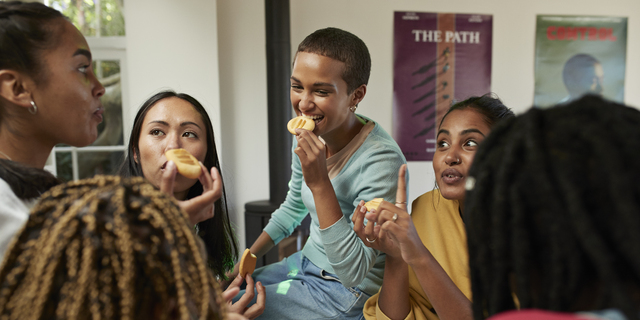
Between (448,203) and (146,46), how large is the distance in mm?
2626

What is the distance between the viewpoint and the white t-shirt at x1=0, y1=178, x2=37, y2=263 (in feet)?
2.43

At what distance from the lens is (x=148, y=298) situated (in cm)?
54

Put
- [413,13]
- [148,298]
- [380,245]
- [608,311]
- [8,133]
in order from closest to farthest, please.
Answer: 1. [608,311]
2. [148,298]
3. [8,133]
4. [380,245]
5. [413,13]

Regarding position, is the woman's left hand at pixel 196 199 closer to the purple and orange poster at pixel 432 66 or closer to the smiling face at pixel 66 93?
the smiling face at pixel 66 93

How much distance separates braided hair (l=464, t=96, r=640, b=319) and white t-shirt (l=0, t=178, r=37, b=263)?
80cm

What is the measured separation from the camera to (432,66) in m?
3.51

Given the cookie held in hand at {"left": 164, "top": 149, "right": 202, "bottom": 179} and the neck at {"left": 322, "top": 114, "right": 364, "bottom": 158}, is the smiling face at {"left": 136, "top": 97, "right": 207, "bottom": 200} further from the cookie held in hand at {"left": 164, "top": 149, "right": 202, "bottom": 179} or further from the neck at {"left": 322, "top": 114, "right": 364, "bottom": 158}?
the neck at {"left": 322, "top": 114, "right": 364, "bottom": 158}

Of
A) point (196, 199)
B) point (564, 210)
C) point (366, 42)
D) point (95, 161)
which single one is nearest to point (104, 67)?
point (95, 161)

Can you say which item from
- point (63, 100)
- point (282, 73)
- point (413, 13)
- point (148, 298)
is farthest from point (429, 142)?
point (148, 298)

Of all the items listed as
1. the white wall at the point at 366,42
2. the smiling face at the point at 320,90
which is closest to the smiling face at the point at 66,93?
the smiling face at the point at 320,90

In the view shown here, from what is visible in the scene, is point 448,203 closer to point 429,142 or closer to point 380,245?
point 380,245

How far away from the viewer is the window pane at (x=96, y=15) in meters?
3.14

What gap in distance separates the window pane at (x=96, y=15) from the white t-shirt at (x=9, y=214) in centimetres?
282

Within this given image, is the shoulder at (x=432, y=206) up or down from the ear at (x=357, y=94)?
down
